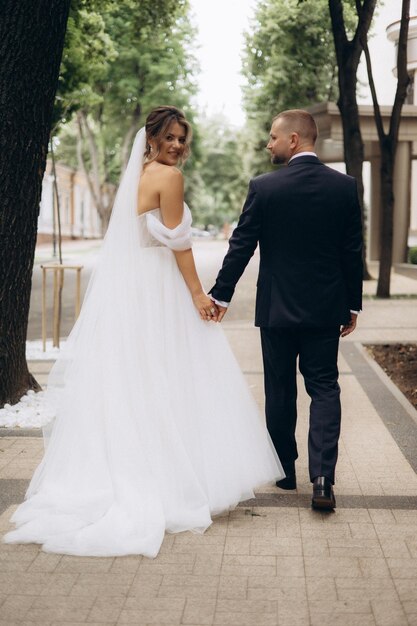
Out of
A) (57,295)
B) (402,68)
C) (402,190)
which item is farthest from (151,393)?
(402,190)

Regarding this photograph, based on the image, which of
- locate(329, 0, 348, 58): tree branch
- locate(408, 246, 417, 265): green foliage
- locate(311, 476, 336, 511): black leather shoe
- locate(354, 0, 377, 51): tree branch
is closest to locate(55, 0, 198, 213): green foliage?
locate(329, 0, 348, 58): tree branch

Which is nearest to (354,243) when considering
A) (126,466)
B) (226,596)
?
(126,466)

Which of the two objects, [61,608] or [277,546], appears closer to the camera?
[61,608]

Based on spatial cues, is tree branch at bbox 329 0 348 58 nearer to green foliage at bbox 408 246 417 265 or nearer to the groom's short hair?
green foliage at bbox 408 246 417 265

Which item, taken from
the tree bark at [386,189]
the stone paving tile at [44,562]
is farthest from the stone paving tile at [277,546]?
the tree bark at [386,189]

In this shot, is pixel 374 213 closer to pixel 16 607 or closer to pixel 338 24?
pixel 338 24

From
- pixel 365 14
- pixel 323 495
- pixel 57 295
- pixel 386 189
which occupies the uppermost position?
pixel 365 14

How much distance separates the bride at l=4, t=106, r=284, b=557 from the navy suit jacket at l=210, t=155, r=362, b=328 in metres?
0.31

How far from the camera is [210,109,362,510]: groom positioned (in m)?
4.47

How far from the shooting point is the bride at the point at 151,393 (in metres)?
4.33

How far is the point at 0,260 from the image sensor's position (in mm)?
6762

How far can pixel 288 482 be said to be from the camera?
4.94 metres

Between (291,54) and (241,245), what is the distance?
31212mm

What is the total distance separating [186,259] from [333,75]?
29.4 metres
